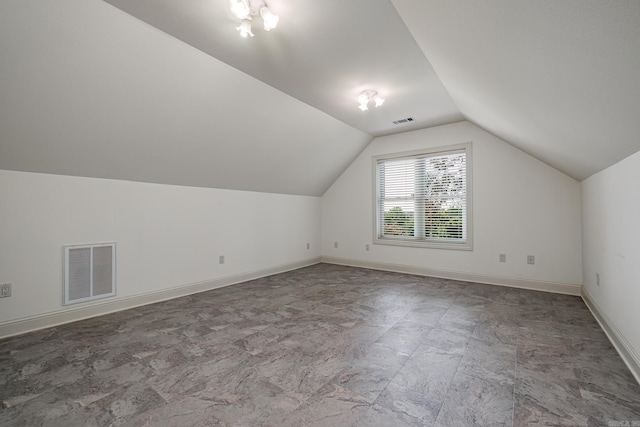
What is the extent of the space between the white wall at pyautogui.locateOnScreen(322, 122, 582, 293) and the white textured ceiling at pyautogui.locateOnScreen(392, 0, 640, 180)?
1419 mm

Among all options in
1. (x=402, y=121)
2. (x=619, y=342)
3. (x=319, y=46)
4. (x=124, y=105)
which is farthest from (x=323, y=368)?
(x=402, y=121)

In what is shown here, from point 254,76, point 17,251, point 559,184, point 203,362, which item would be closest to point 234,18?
point 254,76

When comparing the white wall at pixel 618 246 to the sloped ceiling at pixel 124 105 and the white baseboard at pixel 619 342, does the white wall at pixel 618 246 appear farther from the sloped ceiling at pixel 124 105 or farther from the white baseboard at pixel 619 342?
the sloped ceiling at pixel 124 105

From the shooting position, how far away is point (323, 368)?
2.02 metres

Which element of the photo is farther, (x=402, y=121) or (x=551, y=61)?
(x=402, y=121)

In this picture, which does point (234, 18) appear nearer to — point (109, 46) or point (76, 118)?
point (109, 46)

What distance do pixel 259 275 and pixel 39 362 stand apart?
293cm

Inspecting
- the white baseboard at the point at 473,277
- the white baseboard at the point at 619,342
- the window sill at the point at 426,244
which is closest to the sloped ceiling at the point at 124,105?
the window sill at the point at 426,244

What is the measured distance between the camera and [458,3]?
4.37 ft

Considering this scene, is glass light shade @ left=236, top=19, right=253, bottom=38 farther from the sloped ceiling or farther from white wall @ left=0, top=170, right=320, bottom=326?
white wall @ left=0, top=170, right=320, bottom=326

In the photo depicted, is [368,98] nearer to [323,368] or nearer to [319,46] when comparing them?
[319,46]

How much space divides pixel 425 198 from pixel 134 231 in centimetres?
431

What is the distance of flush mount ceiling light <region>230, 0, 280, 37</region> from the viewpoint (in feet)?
5.94

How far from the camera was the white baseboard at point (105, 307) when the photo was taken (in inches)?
101
